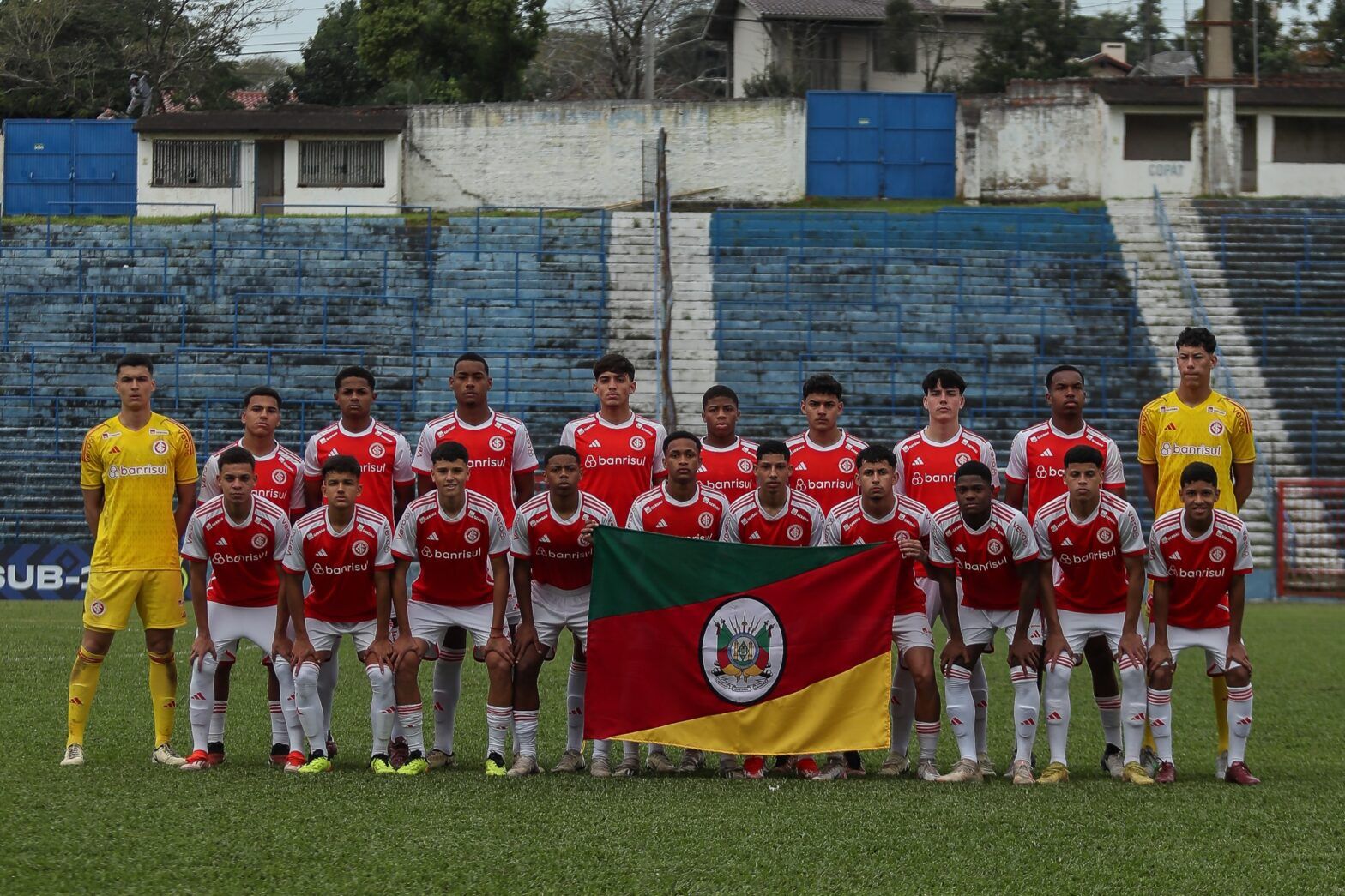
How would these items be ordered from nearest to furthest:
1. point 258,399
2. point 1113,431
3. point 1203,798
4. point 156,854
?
1. point 156,854
2. point 1203,798
3. point 258,399
4. point 1113,431

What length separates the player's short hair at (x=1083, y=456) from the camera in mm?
8812

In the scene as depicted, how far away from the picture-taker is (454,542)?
9.07 metres

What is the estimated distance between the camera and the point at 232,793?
7.93m

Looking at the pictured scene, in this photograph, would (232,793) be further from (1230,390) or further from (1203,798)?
(1230,390)

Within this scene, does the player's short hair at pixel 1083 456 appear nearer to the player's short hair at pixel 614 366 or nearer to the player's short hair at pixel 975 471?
the player's short hair at pixel 975 471

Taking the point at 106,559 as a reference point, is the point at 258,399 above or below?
above

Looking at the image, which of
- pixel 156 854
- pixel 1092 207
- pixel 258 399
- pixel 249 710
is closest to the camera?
pixel 156 854

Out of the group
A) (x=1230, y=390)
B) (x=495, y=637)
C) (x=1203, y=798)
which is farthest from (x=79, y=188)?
(x=1203, y=798)

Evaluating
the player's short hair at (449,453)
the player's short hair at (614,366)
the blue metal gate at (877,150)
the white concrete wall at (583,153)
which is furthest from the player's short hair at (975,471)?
the blue metal gate at (877,150)

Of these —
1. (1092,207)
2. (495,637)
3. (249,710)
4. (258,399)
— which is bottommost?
(249,710)

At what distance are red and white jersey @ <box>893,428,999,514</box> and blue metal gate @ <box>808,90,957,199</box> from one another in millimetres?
27547

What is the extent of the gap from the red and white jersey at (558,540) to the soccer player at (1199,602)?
3.06 metres

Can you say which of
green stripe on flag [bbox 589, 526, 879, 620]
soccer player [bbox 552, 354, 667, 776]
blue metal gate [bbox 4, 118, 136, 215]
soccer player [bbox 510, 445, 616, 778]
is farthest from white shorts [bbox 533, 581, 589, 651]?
blue metal gate [bbox 4, 118, 136, 215]

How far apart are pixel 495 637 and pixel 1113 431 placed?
19.5 m
